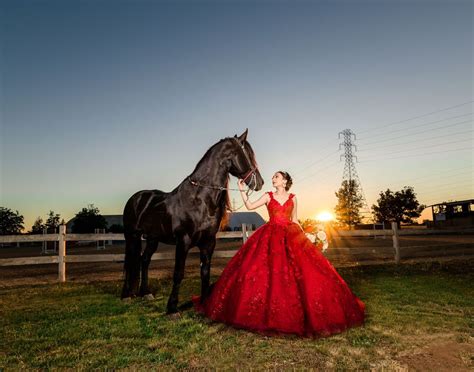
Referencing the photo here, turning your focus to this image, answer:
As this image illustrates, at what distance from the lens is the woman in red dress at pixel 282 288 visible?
3.40 m

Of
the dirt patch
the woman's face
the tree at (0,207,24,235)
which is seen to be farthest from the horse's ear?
the tree at (0,207,24,235)

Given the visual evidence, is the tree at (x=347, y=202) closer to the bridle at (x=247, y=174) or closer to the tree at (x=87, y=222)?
the tree at (x=87, y=222)

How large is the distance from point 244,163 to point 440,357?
3.19 m

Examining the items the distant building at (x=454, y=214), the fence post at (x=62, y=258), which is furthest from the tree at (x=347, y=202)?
the fence post at (x=62, y=258)

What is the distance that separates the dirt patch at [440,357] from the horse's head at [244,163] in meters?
2.65

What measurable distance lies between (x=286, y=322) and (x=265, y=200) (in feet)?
5.30

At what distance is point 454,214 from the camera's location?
1569 inches

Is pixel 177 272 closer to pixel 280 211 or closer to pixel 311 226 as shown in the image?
pixel 280 211

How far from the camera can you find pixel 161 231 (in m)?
5.26

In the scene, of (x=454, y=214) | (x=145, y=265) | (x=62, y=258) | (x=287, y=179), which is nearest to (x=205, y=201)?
(x=287, y=179)

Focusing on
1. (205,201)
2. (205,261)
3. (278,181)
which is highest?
(278,181)

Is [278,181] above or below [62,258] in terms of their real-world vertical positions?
above

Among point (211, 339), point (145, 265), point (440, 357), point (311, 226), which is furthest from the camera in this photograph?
point (311, 226)

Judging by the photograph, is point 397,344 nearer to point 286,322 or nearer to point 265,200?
point 286,322
